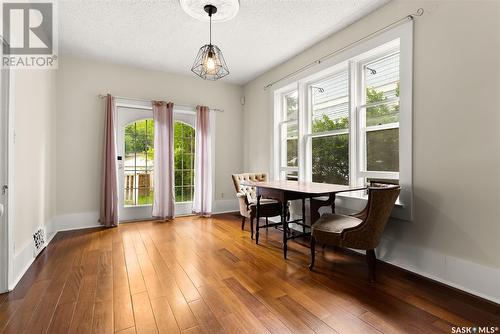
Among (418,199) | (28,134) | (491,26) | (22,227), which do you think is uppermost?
(491,26)

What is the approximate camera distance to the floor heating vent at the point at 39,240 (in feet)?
9.07

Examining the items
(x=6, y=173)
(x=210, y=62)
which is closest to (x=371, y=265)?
(x=210, y=62)

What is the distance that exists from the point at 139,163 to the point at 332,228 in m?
3.62

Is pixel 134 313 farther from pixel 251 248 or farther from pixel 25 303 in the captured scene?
pixel 251 248

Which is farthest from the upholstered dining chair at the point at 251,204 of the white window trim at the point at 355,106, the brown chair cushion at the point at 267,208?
the white window trim at the point at 355,106

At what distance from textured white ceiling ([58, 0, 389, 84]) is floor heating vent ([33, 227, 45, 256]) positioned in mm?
2531

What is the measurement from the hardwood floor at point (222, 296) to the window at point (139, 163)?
4.97 feet

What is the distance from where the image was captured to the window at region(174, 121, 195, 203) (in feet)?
15.7

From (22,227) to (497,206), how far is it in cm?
421

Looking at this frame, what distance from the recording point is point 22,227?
2.43m

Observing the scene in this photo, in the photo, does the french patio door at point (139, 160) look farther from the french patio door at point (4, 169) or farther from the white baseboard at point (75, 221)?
the french patio door at point (4, 169)

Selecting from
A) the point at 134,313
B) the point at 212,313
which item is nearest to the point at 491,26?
the point at 212,313

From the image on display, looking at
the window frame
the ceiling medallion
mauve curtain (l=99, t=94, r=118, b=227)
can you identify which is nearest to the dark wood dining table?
the window frame

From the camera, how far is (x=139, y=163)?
448 cm
